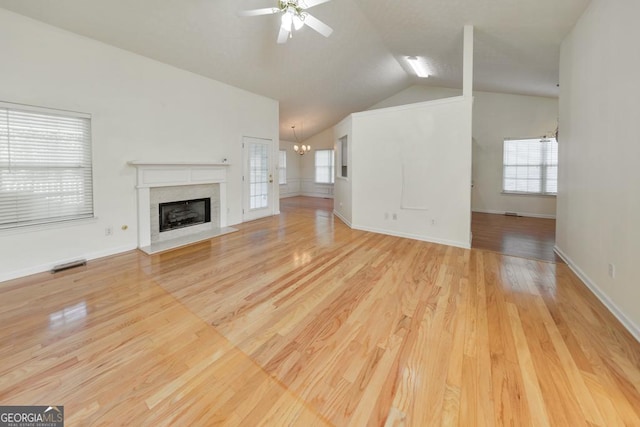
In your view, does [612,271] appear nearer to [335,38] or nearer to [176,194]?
[335,38]

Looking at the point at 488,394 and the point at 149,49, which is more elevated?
the point at 149,49

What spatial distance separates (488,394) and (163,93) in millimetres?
5679

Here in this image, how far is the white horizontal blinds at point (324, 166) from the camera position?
38.2 feet

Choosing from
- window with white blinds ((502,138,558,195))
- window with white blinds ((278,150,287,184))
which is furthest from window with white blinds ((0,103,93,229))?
window with white blinds ((502,138,558,195))

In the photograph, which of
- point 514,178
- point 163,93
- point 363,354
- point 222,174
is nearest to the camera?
point 363,354

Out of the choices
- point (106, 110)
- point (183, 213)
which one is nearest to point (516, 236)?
point (183, 213)

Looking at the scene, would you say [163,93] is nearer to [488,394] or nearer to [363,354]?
[363,354]

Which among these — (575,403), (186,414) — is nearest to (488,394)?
(575,403)

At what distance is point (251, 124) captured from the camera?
6422mm

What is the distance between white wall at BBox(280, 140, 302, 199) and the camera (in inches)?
458

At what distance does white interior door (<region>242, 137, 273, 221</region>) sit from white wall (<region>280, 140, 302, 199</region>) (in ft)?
14.4

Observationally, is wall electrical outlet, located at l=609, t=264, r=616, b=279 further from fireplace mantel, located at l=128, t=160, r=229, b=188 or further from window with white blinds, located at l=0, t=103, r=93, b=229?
window with white blinds, located at l=0, t=103, r=93, b=229

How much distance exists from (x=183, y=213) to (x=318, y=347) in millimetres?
4237

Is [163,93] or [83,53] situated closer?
[83,53]
